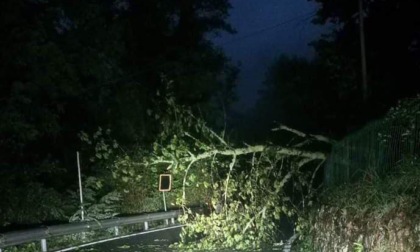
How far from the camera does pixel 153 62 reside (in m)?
36.3

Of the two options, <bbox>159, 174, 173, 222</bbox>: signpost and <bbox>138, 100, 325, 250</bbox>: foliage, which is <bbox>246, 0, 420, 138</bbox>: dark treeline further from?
<bbox>138, 100, 325, 250</bbox>: foliage

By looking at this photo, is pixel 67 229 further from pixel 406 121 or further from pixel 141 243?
pixel 406 121

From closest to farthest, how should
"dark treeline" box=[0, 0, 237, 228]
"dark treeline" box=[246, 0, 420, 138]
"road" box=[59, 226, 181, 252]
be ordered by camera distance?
"road" box=[59, 226, 181, 252]
"dark treeline" box=[0, 0, 237, 228]
"dark treeline" box=[246, 0, 420, 138]

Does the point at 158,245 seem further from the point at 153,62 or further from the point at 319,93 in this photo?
the point at 153,62

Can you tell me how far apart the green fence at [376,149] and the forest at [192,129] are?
32 millimetres

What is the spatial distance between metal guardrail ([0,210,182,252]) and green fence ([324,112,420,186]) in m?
6.30

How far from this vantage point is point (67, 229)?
16.0m

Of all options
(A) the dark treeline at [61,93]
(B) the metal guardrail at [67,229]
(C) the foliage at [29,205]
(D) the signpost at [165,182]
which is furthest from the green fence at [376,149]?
(D) the signpost at [165,182]

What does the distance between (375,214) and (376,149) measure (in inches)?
98.3

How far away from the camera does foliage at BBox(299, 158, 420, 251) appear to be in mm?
7477

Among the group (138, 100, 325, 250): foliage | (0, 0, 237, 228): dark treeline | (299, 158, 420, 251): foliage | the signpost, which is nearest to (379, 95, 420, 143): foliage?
(299, 158, 420, 251): foliage

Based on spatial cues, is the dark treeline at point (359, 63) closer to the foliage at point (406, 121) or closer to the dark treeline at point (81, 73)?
the dark treeline at point (81, 73)

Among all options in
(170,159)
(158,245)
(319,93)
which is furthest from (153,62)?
(170,159)

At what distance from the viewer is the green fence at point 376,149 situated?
31.1 feet
